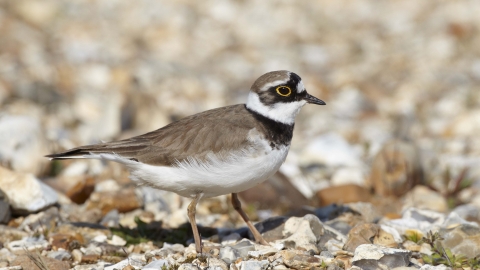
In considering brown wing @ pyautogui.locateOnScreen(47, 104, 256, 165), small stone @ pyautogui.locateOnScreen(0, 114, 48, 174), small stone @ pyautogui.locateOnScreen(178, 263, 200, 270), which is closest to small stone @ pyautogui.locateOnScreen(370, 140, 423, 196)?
brown wing @ pyautogui.locateOnScreen(47, 104, 256, 165)

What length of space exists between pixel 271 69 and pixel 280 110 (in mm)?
8589

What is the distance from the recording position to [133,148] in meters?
5.75

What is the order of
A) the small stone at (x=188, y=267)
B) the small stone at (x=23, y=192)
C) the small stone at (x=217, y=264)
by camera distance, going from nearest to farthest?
1. the small stone at (x=188, y=267)
2. the small stone at (x=217, y=264)
3. the small stone at (x=23, y=192)

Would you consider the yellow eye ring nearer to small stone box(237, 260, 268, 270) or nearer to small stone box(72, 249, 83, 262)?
small stone box(237, 260, 268, 270)

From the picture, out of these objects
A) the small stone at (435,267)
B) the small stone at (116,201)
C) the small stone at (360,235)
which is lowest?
the small stone at (435,267)

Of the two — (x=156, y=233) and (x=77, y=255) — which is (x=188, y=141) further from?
(x=77, y=255)

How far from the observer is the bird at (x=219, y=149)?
5418 millimetres

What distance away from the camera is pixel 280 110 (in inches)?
228

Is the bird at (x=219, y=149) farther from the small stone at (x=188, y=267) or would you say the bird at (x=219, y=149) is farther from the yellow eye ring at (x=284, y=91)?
the small stone at (x=188, y=267)

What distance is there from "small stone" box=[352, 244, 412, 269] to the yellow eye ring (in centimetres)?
168

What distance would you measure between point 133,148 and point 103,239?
88 cm

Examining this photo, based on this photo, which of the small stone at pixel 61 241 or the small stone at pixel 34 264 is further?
the small stone at pixel 61 241

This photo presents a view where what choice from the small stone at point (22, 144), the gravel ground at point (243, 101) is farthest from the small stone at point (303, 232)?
the small stone at point (22, 144)

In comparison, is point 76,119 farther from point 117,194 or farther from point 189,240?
point 189,240
